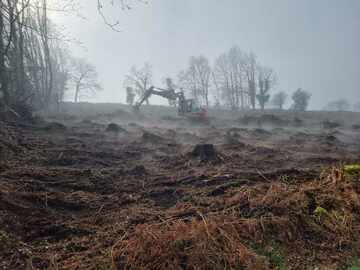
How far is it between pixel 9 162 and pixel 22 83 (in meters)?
10.3

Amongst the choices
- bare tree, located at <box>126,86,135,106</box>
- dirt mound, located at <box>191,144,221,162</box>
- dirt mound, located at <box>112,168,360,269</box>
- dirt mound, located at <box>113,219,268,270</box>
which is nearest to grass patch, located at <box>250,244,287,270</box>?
dirt mound, located at <box>112,168,360,269</box>

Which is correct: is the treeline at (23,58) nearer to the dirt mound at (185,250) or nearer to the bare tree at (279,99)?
the dirt mound at (185,250)

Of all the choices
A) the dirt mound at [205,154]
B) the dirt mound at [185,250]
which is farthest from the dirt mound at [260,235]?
the dirt mound at [205,154]

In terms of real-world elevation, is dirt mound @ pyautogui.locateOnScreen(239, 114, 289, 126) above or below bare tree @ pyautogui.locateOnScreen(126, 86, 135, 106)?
below

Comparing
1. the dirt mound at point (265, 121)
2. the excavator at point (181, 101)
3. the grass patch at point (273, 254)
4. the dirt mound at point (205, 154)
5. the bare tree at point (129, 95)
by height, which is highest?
the bare tree at point (129, 95)

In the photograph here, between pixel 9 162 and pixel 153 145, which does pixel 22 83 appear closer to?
pixel 153 145

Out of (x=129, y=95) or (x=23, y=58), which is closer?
(x=23, y=58)

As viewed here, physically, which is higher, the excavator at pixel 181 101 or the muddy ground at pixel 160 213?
the excavator at pixel 181 101

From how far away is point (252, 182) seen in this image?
14.8 ft

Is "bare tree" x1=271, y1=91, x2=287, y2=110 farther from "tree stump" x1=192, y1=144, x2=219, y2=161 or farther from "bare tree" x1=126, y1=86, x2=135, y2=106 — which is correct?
"tree stump" x1=192, y1=144, x2=219, y2=161

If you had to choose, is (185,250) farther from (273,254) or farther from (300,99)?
(300,99)

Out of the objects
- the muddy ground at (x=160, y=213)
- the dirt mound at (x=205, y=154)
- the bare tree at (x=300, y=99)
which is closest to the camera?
the muddy ground at (x=160, y=213)

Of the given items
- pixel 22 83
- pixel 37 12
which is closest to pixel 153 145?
pixel 22 83

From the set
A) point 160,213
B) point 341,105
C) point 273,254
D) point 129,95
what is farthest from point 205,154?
point 341,105
